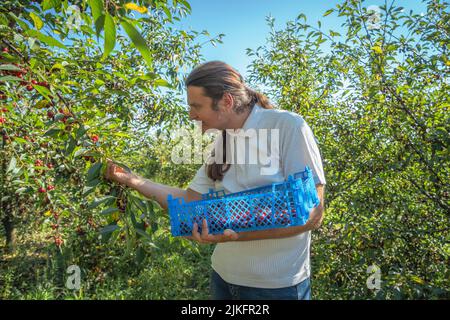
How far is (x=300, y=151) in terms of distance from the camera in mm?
1054

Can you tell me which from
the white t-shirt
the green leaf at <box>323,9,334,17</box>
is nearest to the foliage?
the green leaf at <box>323,9,334,17</box>

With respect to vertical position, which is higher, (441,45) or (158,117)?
(441,45)

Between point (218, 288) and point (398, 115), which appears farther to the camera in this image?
point (398, 115)

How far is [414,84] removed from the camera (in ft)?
7.23

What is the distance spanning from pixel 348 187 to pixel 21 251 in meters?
4.17

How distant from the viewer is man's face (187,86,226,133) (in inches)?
49.9

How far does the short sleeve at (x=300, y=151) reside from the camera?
3.45 ft

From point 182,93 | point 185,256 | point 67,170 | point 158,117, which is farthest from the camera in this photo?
point 185,256

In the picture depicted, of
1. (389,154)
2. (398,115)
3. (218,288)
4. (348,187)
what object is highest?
(398,115)

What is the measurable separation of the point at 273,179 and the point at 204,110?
14.9 inches

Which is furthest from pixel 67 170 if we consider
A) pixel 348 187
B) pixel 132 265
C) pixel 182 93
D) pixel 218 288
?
pixel 132 265

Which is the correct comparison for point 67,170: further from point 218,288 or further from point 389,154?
point 389,154

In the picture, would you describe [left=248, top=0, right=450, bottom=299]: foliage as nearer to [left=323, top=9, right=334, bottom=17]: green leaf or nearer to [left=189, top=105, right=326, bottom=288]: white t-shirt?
[left=323, top=9, right=334, bottom=17]: green leaf

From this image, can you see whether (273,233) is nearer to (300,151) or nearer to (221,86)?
(300,151)
